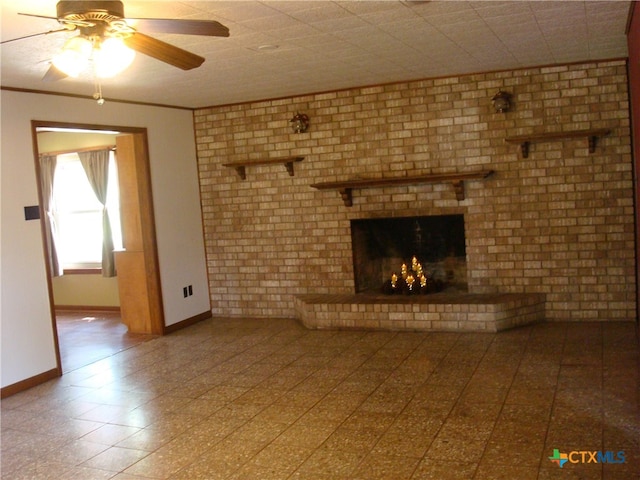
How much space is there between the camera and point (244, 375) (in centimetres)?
497

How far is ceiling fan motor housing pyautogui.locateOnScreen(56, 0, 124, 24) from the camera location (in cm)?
263

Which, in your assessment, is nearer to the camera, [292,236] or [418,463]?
[418,463]

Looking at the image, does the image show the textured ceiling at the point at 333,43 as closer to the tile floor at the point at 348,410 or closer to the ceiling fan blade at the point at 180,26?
the ceiling fan blade at the point at 180,26

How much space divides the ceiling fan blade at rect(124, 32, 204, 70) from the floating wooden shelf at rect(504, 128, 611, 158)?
3.53m

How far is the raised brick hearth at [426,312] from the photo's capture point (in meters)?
5.66

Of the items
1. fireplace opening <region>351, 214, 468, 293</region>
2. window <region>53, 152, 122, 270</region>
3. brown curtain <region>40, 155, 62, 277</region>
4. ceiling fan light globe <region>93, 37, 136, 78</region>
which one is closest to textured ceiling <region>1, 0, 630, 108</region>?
ceiling fan light globe <region>93, 37, 136, 78</region>

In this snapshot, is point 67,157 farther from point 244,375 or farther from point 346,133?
point 244,375

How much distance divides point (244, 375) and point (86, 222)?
4.53 metres

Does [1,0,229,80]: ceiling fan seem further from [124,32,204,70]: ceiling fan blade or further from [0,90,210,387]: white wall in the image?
[0,90,210,387]: white wall

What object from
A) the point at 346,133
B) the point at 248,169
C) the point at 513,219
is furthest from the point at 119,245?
the point at 513,219

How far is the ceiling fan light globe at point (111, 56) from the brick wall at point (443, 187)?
3.80 meters

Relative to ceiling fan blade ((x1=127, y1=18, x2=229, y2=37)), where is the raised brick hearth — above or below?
below

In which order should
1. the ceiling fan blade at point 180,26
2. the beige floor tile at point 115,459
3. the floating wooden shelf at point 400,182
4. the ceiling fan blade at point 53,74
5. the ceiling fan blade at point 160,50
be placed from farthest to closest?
the floating wooden shelf at point 400,182 → the beige floor tile at point 115,459 → the ceiling fan blade at point 53,74 → the ceiling fan blade at point 160,50 → the ceiling fan blade at point 180,26

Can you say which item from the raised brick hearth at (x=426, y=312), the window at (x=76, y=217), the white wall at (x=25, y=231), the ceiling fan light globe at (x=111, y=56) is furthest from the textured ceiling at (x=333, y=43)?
the window at (x=76, y=217)
